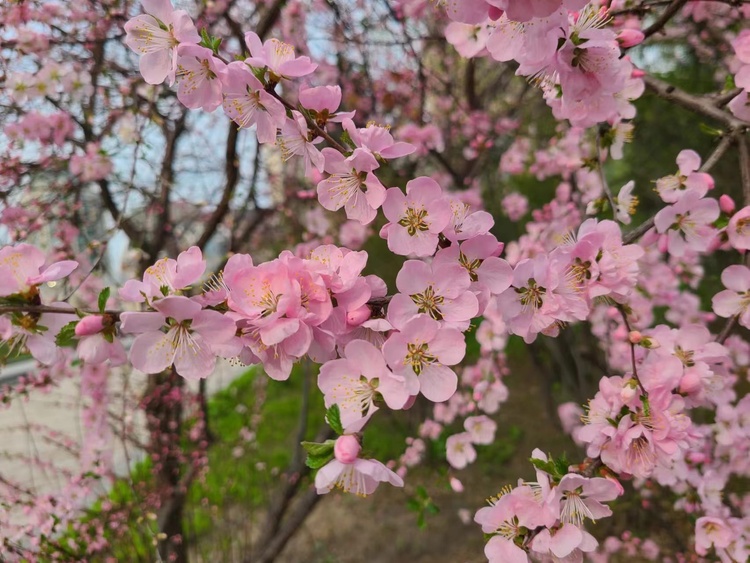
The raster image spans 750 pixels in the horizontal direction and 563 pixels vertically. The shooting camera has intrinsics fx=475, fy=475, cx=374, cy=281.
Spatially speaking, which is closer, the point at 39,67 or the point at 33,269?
the point at 33,269

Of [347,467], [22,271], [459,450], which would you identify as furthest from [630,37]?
[459,450]

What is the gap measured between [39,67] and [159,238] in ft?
3.23

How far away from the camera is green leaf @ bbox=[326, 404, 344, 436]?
2.42 feet

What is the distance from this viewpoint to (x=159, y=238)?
8.86 ft

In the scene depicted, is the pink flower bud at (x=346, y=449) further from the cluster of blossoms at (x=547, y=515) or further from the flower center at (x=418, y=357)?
the cluster of blossoms at (x=547, y=515)

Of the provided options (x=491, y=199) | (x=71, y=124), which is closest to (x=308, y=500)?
(x=71, y=124)

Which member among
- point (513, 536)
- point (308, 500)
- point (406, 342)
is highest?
point (406, 342)

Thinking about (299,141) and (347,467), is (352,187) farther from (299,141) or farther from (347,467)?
(347,467)

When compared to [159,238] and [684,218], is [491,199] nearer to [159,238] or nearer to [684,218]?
[159,238]

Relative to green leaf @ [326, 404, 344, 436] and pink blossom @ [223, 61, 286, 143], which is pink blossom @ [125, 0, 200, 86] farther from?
green leaf @ [326, 404, 344, 436]

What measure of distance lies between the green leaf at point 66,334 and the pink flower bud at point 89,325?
0.08ft

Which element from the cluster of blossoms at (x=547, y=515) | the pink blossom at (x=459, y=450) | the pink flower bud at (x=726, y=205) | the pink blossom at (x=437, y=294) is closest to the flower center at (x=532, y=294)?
the pink blossom at (x=437, y=294)

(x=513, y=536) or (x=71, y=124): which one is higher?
(x=513, y=536)

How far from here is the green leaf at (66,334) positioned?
2.53 ft
